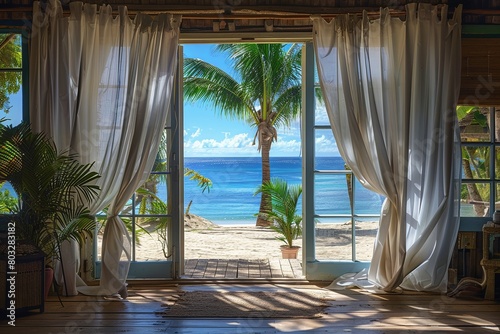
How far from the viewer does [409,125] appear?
16.4 ft

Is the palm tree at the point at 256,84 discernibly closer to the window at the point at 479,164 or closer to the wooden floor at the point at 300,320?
the window at the point at 479,164

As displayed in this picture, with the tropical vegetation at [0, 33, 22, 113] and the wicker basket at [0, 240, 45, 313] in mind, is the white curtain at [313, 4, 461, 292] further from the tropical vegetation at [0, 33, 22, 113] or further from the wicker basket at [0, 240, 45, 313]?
the tropical vegetation at [0, 33, 22, 113]

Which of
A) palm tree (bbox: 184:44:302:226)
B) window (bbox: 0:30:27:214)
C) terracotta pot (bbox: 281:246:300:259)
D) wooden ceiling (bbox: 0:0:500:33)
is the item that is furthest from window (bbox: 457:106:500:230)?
palm tree (bbox: 184:44:302:226)

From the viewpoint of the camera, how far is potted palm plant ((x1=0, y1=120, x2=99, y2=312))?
441 centimetres

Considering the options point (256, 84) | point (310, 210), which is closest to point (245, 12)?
point (310, 210)

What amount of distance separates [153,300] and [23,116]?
1.94 metres

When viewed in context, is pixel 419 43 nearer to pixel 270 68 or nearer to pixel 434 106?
pixel 434 106

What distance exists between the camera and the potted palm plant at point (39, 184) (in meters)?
4.41

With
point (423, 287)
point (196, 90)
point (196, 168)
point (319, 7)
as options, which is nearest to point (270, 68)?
point (196, 90)

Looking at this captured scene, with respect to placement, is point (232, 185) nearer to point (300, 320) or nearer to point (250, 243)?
point (250, 243)

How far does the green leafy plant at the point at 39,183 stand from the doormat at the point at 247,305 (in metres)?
0.94

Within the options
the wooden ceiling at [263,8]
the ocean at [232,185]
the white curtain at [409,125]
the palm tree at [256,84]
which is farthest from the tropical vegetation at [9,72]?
the ocean at [232,185]

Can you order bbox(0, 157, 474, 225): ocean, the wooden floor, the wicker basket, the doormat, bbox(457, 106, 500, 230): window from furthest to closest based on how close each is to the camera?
1. bbox(0, 157, 474, 225): ocean
2. bbox(457, 106, 500, 230): window
3. the doormat
4. the wicker basket
5. the wooden floor

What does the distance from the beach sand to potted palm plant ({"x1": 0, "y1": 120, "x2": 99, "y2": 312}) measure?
0.85m
